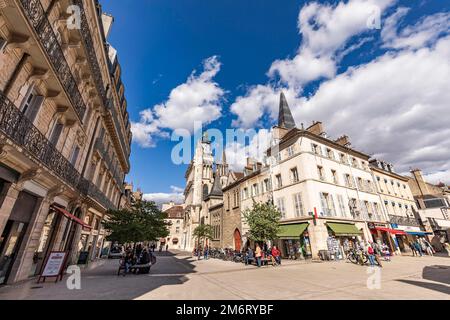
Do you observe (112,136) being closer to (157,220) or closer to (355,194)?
(157,220)

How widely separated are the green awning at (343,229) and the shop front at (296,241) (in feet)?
7.21

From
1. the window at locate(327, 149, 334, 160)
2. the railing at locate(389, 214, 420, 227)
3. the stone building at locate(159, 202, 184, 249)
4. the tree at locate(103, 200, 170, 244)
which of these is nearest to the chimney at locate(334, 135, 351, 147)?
the window at locate(327, 149, 334, 160)

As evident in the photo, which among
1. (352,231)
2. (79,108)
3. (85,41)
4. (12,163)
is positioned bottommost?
(352,231)

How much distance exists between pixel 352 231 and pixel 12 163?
73.7 feet

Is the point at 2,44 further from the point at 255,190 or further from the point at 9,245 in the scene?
the point at 255,190

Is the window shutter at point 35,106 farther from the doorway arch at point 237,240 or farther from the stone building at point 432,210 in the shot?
the stone building at point 432,210

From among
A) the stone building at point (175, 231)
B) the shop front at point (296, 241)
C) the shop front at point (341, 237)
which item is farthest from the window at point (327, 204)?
the stone building at point (175, 231)

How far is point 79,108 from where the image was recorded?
394 inches

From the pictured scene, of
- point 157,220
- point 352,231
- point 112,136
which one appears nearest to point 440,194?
point 352,231

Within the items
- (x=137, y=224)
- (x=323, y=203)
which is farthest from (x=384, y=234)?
(x=137, y=224)

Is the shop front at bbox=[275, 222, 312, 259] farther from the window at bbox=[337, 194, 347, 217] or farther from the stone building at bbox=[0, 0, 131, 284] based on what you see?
the stone building at bbox=[0, 0, 131, 284]

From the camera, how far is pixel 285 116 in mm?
27266

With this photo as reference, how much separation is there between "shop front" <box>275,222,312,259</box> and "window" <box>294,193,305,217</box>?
960 millimetres

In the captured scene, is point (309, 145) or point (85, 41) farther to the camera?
point (309, 145)
